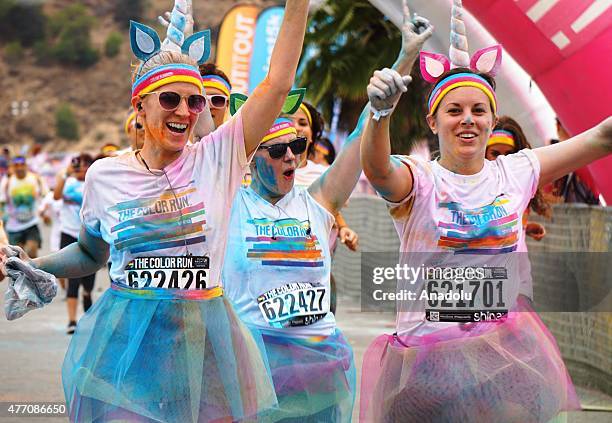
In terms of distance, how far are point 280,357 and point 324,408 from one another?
29cm

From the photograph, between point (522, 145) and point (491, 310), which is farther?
point (522, 145)

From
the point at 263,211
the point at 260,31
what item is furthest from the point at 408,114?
the point at 263,211

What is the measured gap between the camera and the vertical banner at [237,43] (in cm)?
2159

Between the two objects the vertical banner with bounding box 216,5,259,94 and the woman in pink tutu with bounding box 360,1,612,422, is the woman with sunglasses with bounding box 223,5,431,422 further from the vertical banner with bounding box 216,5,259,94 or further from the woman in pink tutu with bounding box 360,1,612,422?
the vertical banner with bounding box 216,5,259,94

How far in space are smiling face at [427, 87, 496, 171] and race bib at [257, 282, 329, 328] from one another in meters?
0.90

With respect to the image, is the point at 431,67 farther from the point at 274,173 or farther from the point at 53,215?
the point at 53,215

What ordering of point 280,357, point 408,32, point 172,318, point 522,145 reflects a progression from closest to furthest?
1. point 172,318
2. point 408,32
3. point 280,357
4. point 522,145

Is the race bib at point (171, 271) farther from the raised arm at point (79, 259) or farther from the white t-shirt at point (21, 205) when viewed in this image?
the white t-shirt at point (21, 205)

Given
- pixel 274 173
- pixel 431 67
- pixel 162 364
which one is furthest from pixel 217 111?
pixel 162 364

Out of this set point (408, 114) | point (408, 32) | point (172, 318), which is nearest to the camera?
point (172, 318)

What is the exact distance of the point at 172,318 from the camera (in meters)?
3.93

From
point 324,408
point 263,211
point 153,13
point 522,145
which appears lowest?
point 324,408

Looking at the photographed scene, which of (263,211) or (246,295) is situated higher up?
(263,211)

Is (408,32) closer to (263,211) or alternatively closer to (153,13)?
(263,211)
